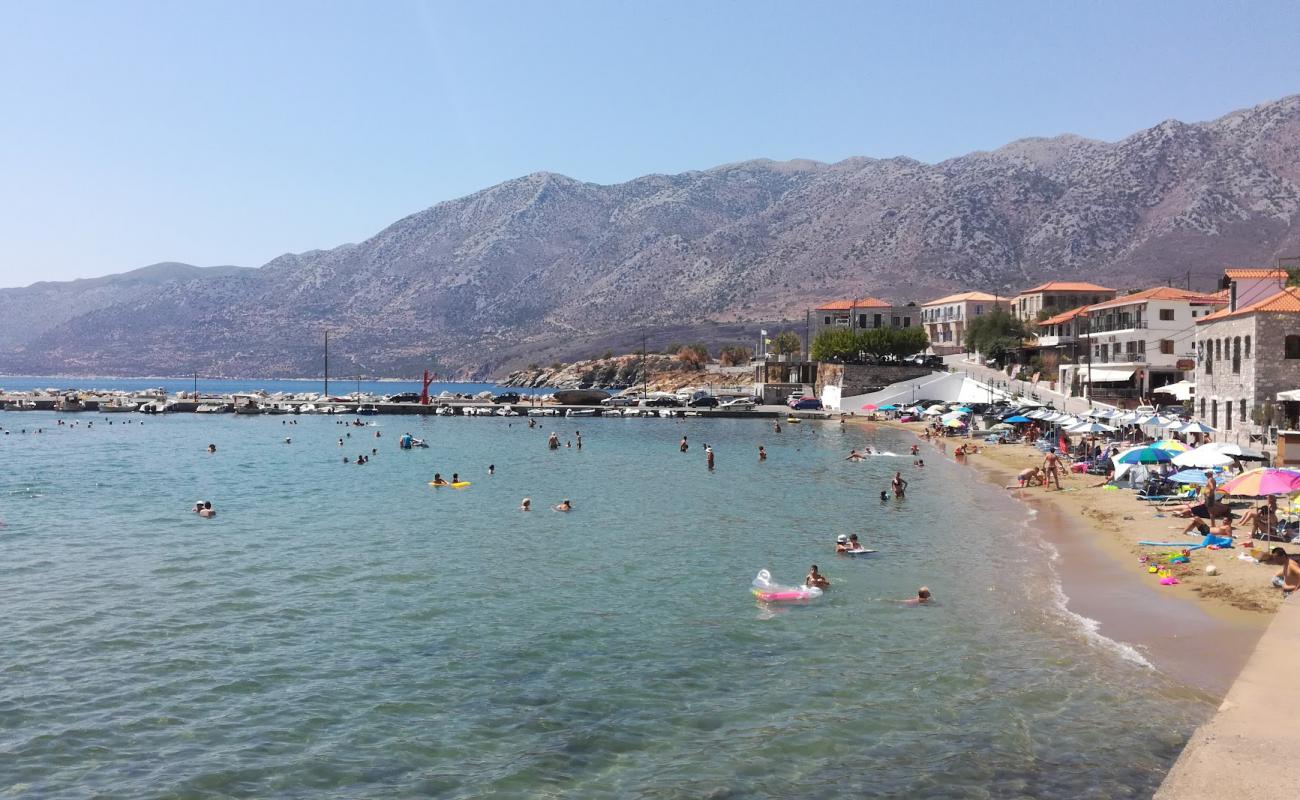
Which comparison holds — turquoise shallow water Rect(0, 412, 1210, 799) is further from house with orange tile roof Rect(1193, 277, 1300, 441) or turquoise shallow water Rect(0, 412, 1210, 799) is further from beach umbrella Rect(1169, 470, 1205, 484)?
house with orange tile roof Rect(1193, 277, 1300, 441)

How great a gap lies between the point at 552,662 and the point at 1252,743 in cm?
1009

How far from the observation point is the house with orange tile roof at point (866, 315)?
12253 cm

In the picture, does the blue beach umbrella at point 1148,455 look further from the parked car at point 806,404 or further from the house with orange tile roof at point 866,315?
the house with orange tile roof at point 866,315

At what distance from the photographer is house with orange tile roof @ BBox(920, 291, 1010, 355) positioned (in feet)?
391

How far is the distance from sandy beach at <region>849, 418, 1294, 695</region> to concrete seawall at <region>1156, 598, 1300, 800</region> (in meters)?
0.93

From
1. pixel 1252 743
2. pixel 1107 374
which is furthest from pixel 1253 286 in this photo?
pixel 1252 743

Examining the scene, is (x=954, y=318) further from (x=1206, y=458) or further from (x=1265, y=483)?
(x=1265, y=483)

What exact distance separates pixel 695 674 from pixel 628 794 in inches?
183

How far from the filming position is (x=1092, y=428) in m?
48.2

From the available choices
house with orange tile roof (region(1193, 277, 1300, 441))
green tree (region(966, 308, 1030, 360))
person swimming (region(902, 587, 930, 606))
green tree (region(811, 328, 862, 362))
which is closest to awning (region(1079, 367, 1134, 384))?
green tree (region(966, 308, 1030, 360))

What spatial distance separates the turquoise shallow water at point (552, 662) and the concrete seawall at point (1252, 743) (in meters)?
0.65

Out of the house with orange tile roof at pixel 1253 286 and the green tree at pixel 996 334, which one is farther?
the green tree at pixel 996 334

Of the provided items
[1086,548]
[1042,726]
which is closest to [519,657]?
[1042,726]

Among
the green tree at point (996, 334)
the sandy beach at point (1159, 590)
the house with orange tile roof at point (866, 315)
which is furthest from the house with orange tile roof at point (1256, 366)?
the house with orange tile roof at point (866, 315)
